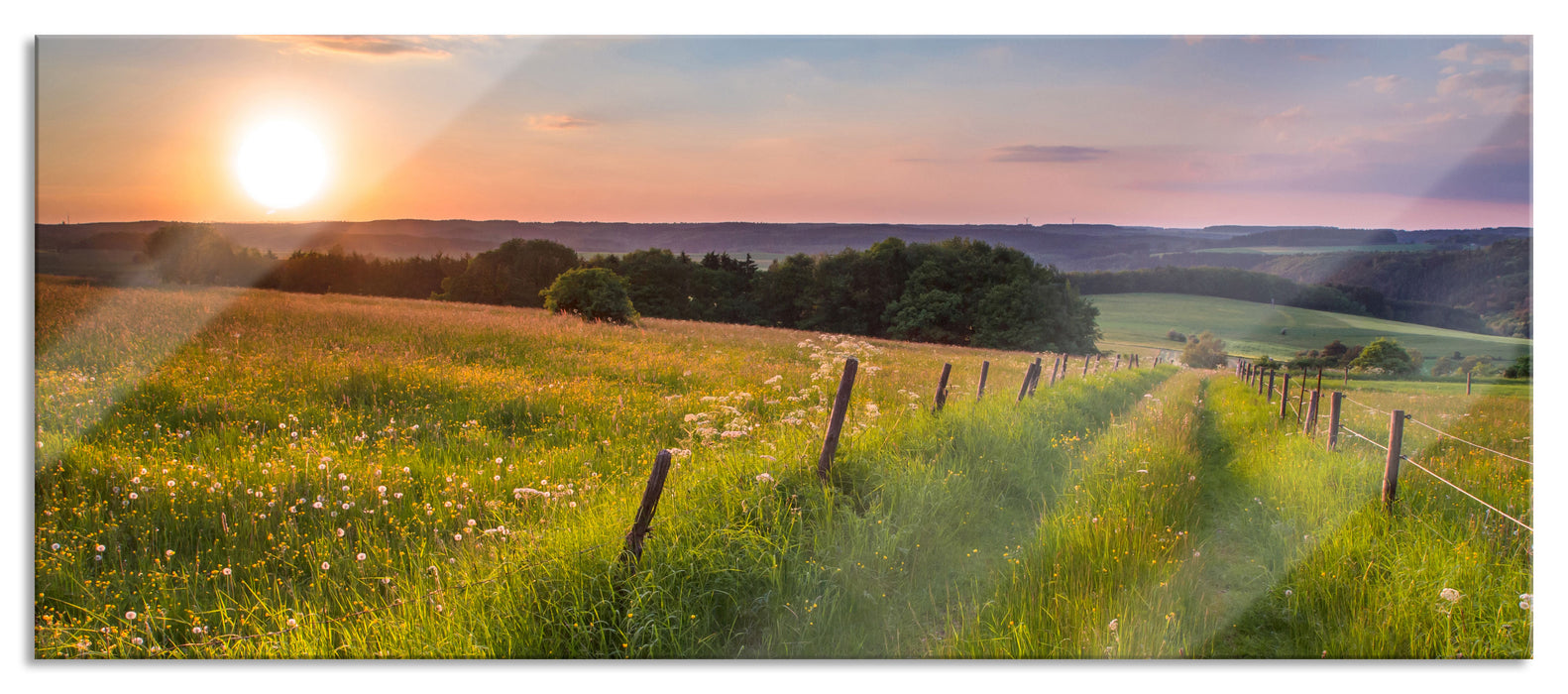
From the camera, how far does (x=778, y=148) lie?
21.6 ft

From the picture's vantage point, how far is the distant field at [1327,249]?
5.89 meters

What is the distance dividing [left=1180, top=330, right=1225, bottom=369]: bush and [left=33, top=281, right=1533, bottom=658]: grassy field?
138 cm

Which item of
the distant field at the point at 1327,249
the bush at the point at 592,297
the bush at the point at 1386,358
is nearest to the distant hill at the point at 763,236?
the distant field at the point at 1327,249

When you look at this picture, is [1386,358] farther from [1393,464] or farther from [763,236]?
[763,236]

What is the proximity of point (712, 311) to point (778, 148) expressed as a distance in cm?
723

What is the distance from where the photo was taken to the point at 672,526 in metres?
3.95

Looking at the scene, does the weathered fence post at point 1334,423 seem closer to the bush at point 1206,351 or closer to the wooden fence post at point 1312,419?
the wooden fence post at point 1312,419

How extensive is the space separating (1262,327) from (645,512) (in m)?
6.65

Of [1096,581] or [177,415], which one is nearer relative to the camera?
[1096,581]

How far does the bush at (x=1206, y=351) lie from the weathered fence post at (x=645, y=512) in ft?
24.1
